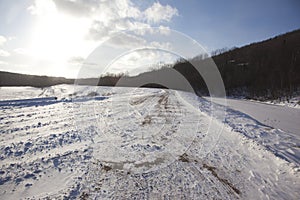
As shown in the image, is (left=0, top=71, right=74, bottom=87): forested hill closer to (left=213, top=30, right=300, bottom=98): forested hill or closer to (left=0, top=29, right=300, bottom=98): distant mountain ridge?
(left=0, top=29, right=300, bottom=98): distant mountain ridge

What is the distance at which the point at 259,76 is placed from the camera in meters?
46.1

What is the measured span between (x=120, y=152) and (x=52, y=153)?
1773 millimetres

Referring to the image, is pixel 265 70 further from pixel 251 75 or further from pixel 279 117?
pixel 279 117

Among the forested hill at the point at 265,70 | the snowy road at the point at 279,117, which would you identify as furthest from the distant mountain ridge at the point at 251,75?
the snowy road at the point at 279,117

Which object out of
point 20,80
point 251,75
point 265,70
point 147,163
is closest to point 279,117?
point 147,163

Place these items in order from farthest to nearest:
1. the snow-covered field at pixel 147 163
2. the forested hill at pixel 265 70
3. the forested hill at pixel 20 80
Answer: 1. the forested hill at pixel 20 80
2. the forested hill at pixel 265 70
3. the snow-covered field at pixel 147 163

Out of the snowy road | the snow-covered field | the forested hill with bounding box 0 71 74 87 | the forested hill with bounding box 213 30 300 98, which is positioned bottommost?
the snow-covered field

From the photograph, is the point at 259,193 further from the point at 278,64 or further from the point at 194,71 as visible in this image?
the point at 194,71

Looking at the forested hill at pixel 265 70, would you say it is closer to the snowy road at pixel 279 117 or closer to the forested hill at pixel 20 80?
the snowy road at pixel 279 117

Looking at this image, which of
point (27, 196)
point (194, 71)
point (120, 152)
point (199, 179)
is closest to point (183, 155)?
point (199, 179)

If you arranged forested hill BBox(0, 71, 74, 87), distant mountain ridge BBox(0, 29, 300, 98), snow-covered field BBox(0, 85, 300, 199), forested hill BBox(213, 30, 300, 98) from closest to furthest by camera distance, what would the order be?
snow-covered field BBox(0, 85, 300, 199), forested hill BBox(213, 30, 300, 98), distant mountain ridge BBox(0, 29, 300, 98), forested hill BBox(0, 71, 74, 87)

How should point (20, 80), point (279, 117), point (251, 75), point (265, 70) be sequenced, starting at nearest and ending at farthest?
point (279, 117), point (265, 70), point (251, 75), point (20, 80)

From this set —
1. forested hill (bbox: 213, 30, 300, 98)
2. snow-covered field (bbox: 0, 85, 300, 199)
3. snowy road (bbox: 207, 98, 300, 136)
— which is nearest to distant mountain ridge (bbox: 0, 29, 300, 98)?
forested hill (bbox: 213, 30, 300, 98)

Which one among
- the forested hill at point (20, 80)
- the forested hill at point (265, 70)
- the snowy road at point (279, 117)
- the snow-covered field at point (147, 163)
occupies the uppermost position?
the forested hill at point (265, 70)
